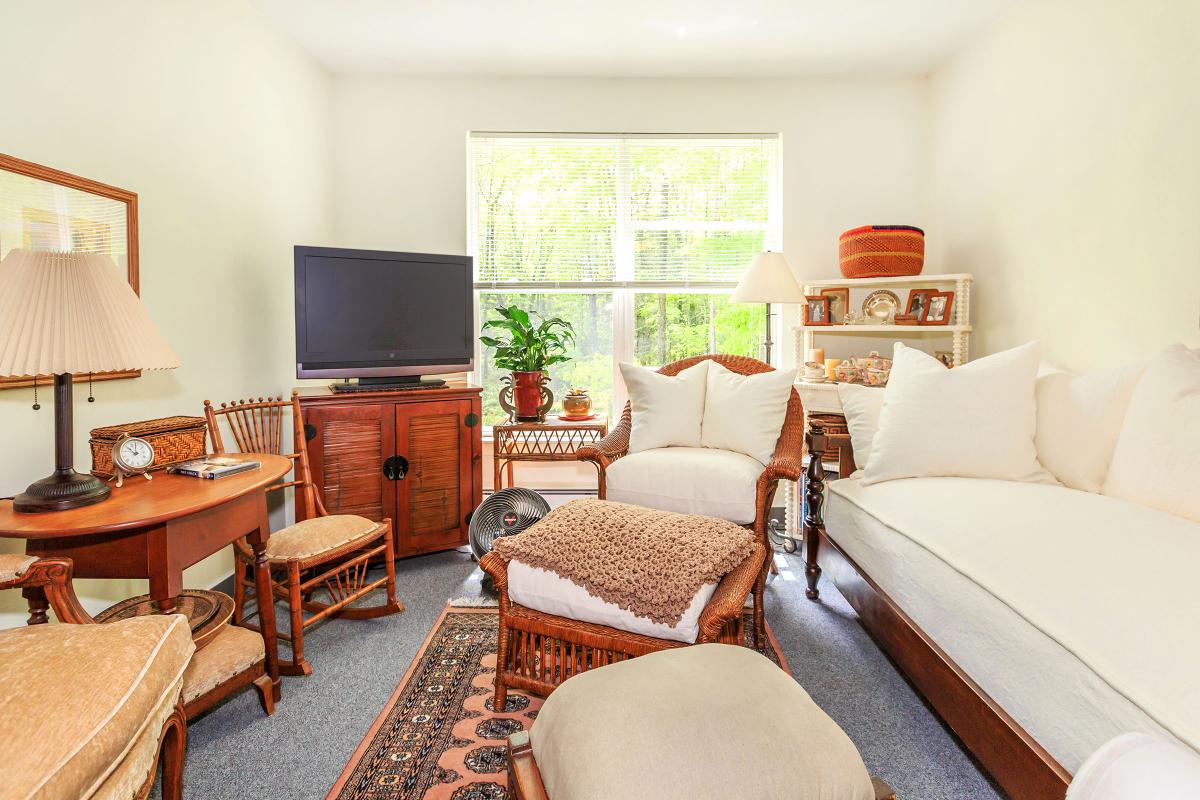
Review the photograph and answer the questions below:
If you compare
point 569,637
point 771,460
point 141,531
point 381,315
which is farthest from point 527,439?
point 141,531

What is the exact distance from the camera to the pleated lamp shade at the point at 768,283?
331cm

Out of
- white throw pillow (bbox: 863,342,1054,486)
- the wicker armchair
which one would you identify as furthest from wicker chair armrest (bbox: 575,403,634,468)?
white throw pillow (bbox: 863,342,1054,486)

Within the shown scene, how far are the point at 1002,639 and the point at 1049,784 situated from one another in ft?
0.90

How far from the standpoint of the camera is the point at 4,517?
4.80 feet

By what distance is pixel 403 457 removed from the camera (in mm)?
3066

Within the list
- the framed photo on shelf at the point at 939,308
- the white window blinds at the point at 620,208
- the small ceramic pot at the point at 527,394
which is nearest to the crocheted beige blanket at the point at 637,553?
the small ceramic pot at the point at 527,394

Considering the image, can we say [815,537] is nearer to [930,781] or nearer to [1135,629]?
[930,781]

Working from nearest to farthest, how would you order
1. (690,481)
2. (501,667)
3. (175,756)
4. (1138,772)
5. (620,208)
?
(1138,772) → (175,756) → (501,667) → (690,481) → (620,208)

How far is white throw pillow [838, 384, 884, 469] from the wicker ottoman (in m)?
0.86

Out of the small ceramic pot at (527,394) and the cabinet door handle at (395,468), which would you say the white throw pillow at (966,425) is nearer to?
the small ceramic pot at (527,394)

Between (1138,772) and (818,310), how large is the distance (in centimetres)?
297

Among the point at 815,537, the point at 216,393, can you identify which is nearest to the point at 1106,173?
the point at 815,537

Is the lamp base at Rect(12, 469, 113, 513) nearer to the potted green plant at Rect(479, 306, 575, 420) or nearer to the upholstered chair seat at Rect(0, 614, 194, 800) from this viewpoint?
the upholstered chair seat at Rect(0, 614, 194, 800)

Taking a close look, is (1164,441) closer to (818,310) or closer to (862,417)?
(862,417)
